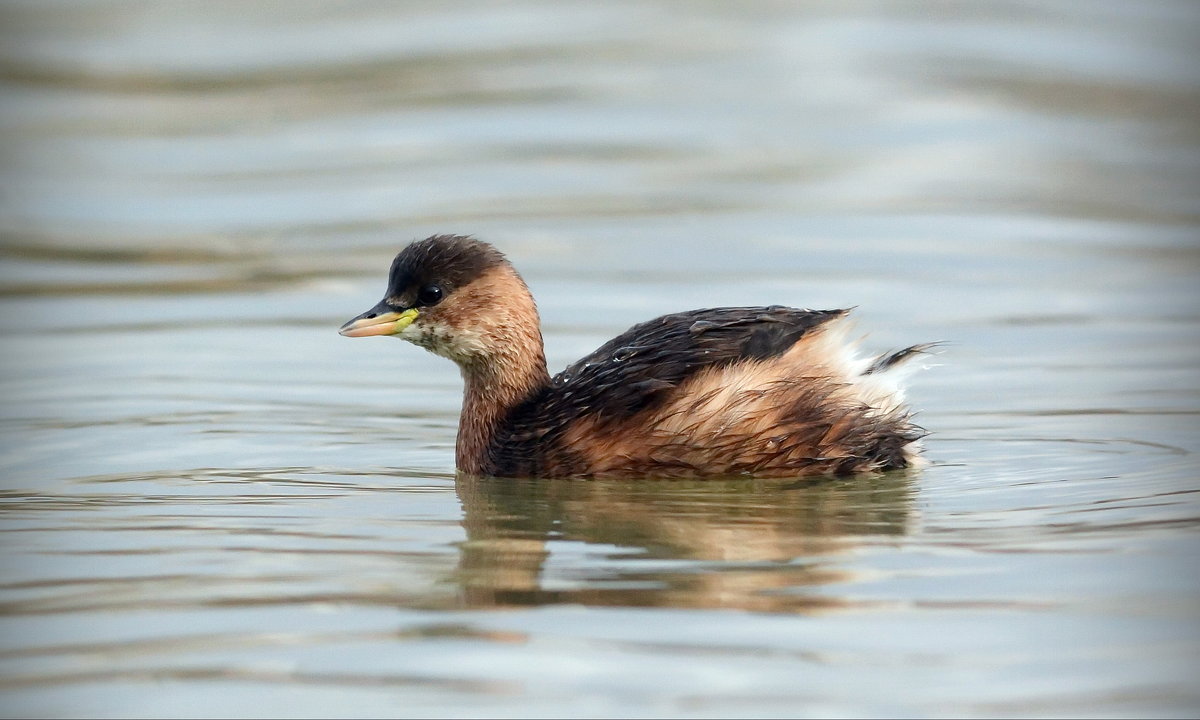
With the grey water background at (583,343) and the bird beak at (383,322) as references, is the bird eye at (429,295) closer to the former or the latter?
the bird beak at (383,322)

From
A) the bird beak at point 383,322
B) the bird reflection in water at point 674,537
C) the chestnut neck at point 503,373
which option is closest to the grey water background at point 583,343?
the bird reflection in water at point 674,537

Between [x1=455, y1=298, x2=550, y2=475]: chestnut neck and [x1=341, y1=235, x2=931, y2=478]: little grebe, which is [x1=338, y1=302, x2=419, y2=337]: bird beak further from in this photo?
[x1=455, y1=298, x2=550, y2=475]: chestnut neck

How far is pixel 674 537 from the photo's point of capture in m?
5.84

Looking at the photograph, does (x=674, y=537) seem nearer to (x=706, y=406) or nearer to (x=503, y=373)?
(x=706, y=406)

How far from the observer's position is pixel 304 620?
16.1ft

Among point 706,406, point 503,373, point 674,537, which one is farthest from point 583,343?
point 674,537

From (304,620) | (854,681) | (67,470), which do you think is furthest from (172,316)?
(854,681)

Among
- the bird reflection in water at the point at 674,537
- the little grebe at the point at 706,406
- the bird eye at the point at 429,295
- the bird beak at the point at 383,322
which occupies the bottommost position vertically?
the bird reflection in water at the point at 674,537

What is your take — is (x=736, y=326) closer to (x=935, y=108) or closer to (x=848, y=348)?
(x=848, y=348)

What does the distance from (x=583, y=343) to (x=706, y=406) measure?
2791mm

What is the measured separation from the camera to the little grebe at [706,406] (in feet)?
22.7

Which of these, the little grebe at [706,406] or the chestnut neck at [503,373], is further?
the chestnut neck at [503,373]

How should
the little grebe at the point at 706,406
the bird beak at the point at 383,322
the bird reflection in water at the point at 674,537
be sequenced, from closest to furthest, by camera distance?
1. the bird reflection in water at the point at 674,537
2. the little grebe at the point at 706,406
3. the bird beak at the point at 383,322

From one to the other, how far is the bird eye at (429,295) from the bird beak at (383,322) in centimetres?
5
